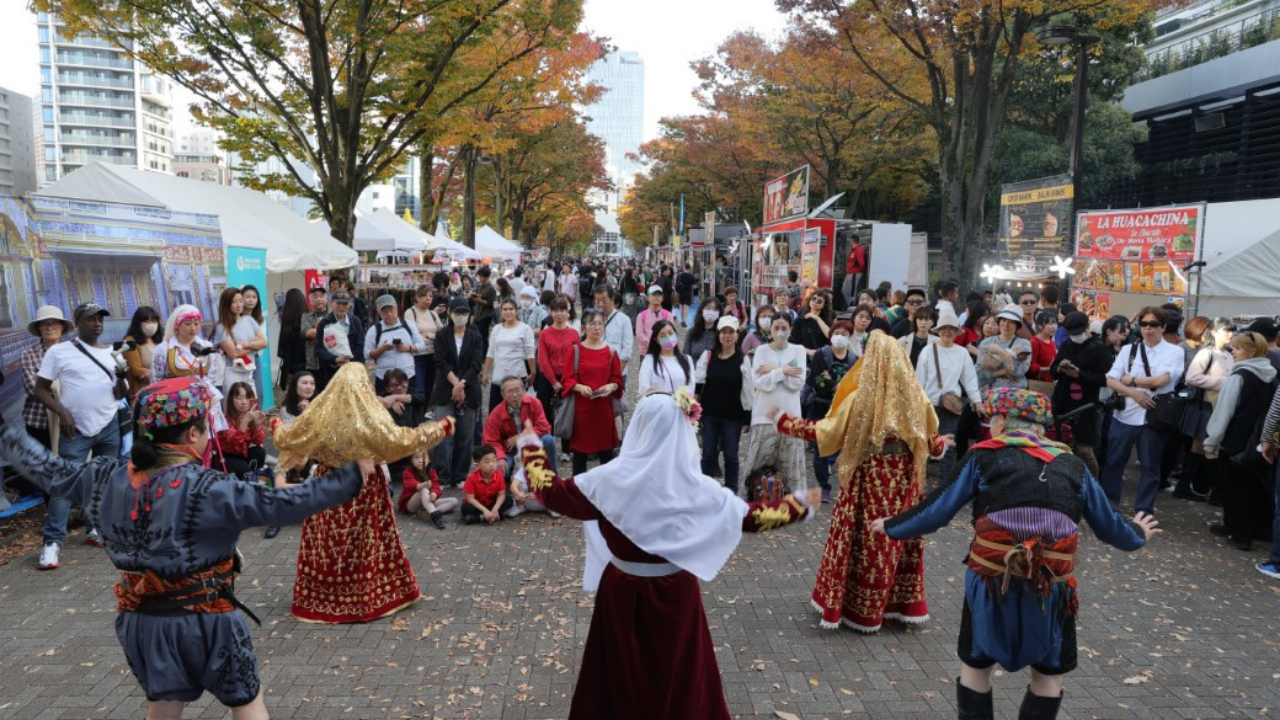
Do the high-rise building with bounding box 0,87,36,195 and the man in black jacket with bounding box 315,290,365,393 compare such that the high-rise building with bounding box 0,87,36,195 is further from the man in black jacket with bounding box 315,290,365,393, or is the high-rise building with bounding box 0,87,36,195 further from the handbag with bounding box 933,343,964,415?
the handbag with bounding box 933,343,964,415

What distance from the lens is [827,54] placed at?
55.0 ft

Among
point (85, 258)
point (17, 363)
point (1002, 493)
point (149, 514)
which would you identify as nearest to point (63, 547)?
point (17, 363)

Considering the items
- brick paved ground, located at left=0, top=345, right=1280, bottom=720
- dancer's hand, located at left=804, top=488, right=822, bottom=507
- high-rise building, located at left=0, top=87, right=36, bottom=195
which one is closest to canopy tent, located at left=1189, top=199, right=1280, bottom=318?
brick paved ground, located at left=0, top=345, right=1280, bottom=720

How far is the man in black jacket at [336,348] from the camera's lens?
29.7ft

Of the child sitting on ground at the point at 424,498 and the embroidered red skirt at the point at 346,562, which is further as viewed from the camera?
the child sitting on ground at the point at 424,498

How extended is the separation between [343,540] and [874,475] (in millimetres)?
3307

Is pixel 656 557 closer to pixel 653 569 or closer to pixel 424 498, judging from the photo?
pixel 653 569

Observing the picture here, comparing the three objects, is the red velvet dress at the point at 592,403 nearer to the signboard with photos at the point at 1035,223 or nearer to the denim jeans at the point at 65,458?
the denim jeans at the point at 65,458

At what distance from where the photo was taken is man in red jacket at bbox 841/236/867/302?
66.8ft

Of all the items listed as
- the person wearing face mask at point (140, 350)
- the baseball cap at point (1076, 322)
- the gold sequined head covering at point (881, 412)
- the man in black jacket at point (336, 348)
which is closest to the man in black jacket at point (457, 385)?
the man in black jacket at point (336, 348)

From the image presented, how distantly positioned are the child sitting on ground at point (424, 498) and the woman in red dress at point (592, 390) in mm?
1273

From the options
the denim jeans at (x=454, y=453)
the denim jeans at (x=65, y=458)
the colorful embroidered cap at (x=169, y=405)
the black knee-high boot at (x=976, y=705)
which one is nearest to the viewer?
the colorful embroidered cap at (x=169, y=405)

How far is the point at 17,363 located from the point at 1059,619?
24.9 feet

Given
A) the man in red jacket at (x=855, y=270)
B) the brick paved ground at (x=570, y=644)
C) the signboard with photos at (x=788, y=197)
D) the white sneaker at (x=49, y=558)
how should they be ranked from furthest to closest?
the man in red jacket at (x=855, y=270), the signboard with photos at (x=788, y=197), the white sneaker at (x=49, y=558), the brick paved ground at (x=570, y=644)
